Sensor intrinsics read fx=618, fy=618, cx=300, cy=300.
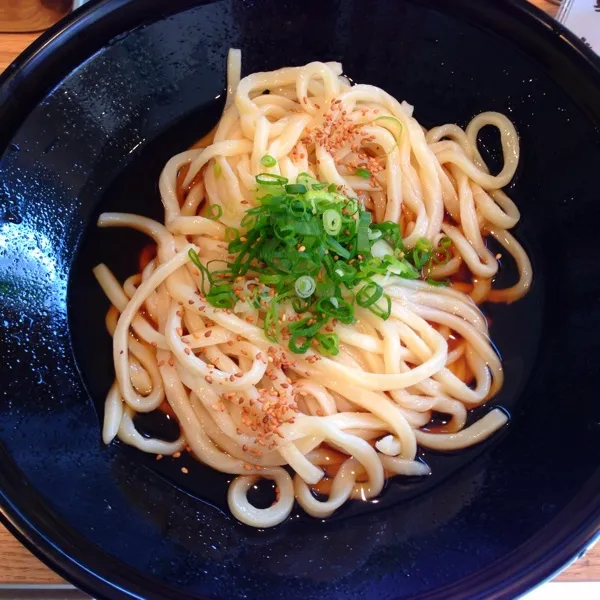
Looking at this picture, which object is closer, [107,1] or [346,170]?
[107,1]

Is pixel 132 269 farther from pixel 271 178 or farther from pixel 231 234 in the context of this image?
pixel 271 178

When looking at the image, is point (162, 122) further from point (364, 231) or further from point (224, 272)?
point (364, 231)

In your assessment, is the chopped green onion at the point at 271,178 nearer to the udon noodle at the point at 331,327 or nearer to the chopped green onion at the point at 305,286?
the udon noodle at the point at 331,327

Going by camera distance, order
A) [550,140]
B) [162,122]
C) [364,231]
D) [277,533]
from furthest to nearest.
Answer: [162,122]
[550,140]
[364,231]
[277,533]

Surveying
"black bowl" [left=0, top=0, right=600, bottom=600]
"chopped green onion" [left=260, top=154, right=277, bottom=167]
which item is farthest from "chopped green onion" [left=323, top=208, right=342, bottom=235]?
"black bowl" [left=0, top=0, right=600, bottom=600]

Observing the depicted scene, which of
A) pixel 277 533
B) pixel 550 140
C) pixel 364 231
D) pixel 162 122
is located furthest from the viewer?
pixel 162 122

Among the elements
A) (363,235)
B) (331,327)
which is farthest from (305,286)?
(363,235)

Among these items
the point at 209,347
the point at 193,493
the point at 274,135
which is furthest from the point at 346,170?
the point at 193,493
